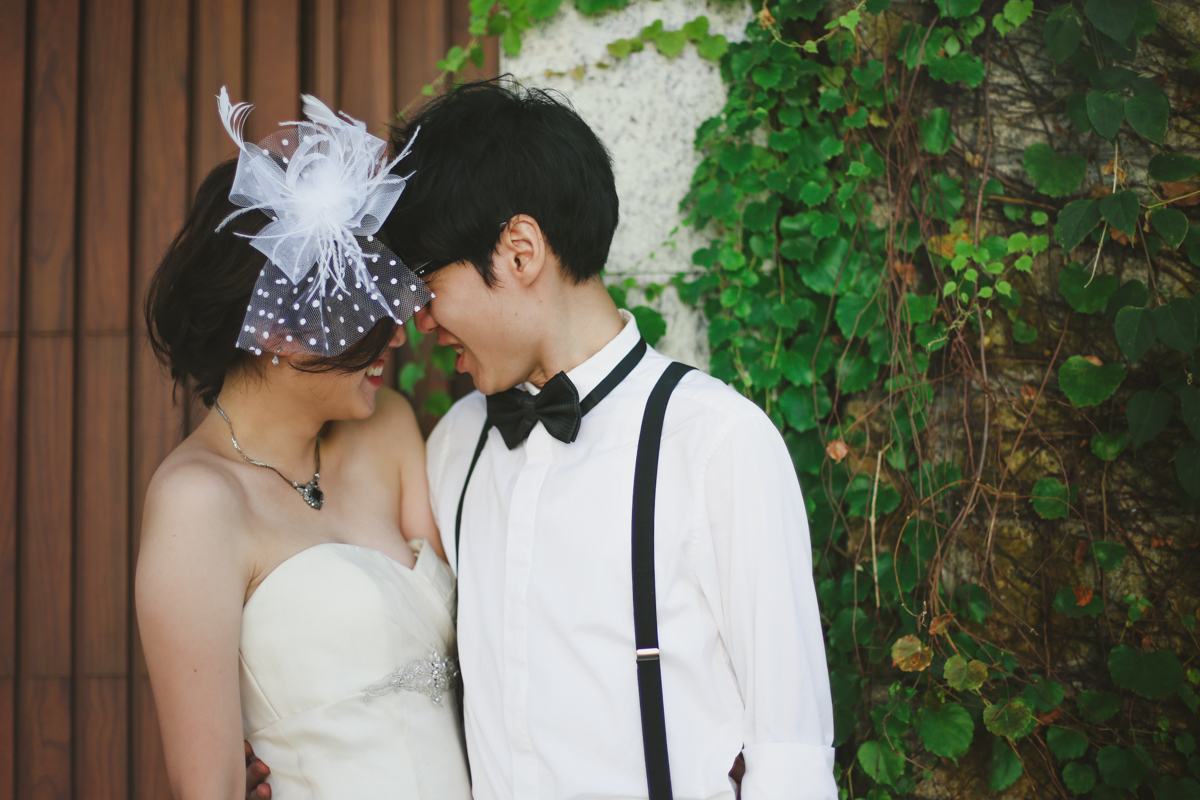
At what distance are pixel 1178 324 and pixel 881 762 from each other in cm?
128

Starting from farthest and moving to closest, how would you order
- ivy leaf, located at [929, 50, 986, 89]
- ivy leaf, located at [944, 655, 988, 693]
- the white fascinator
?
1. ivy leaf, located at [929, 50, 986, 89]
2. ivy leaf, located at [944, 655, 988, 693]
3. the white fascinator

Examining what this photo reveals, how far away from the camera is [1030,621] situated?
189 cm

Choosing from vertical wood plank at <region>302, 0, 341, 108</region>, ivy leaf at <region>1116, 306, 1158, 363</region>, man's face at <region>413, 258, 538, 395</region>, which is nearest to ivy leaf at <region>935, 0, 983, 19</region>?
ivy leaf at <region>1116, 306, 1158, 363</region>

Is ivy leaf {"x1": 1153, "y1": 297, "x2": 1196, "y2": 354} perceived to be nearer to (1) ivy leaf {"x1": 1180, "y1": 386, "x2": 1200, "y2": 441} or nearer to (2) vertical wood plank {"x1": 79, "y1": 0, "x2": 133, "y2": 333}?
(1) ivy leaf {"x1": 1180, "y1": 386, "x2": 1200, "y2": 441}

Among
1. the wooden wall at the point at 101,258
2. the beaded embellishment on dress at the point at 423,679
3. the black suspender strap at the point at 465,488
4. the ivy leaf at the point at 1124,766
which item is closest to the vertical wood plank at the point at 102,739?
the wooden wall at the point at 101,258

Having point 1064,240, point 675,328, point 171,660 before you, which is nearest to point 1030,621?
point 1064,240

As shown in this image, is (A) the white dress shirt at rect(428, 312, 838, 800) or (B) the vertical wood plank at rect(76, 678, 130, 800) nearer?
(A) the white dress shirt at rect(428, 312, 838, 800)

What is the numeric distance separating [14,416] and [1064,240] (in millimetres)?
2913

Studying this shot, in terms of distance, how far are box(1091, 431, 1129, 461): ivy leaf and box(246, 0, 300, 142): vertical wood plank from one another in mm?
2408

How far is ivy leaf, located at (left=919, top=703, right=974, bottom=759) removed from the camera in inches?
68.8

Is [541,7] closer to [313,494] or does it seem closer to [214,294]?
[214,294]

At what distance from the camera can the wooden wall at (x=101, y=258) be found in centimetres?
206

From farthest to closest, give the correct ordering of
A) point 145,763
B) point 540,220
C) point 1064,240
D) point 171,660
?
1. point 145,763
2. point 1064,240
3. point 540,220
4. point 171,660

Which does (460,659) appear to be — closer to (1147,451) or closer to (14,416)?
(14,416)
